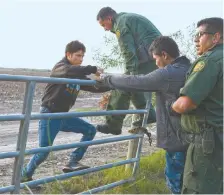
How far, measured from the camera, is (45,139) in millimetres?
4348

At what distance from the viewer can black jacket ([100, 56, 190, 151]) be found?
3383 millimetres

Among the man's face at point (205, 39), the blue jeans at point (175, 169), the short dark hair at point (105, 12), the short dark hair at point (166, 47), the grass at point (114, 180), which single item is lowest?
the grass at point (114, 180)

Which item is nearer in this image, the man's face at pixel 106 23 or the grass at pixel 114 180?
the grass at pixel 114 180

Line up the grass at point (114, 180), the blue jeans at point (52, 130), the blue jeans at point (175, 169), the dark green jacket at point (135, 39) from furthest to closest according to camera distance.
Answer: the dark green jacket at point (135, 39) → the grass at point (114, 180) → the blue jeans at point (52, 130) → the blue jeans at point (175, 169)

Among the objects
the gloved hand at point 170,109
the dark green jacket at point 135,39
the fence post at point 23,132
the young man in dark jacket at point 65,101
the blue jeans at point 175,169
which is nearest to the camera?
the fence post at point 23,132

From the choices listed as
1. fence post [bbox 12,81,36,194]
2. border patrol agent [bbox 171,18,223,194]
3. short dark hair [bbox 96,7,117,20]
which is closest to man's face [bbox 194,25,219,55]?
border patrol agent [bbox 171,18,223,194]

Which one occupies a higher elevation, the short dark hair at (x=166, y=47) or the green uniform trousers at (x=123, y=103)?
the short dark hair at (x=166, y=47)

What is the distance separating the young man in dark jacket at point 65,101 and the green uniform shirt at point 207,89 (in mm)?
1354

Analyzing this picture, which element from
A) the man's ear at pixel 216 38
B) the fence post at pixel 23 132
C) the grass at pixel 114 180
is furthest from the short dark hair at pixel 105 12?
the man's ear at pixel 216 38

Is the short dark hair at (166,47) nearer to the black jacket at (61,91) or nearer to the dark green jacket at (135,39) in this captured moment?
the black jacket at (61,91)

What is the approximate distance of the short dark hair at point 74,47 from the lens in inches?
180

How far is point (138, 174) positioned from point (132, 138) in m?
0.54

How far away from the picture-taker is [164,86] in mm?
3438

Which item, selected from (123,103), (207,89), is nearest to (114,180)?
(123,103)
